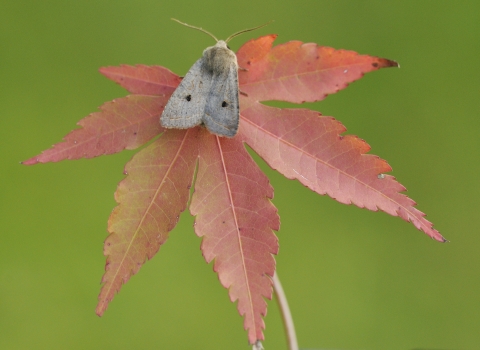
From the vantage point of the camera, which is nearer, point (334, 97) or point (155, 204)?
point (155, 204)

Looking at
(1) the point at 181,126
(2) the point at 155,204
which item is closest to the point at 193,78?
(1) the point at 181,126

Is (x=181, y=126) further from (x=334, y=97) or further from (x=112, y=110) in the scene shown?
(x=334, y=97)

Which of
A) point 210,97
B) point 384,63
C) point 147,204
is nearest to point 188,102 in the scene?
point 210,97

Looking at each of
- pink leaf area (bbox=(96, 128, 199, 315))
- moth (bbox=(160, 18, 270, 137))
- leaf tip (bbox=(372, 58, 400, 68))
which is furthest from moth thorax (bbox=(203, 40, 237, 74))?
leaf tip (bbox=(372, 58, 400, 68))

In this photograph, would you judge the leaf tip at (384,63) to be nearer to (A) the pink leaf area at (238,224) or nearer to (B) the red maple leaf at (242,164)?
(B) the red maple leaf at (242,164)

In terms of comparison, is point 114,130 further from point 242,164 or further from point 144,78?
point 242,164

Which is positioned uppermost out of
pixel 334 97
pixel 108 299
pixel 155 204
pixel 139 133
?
pixel 334 97

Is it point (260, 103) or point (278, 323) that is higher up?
point (260, 103)
